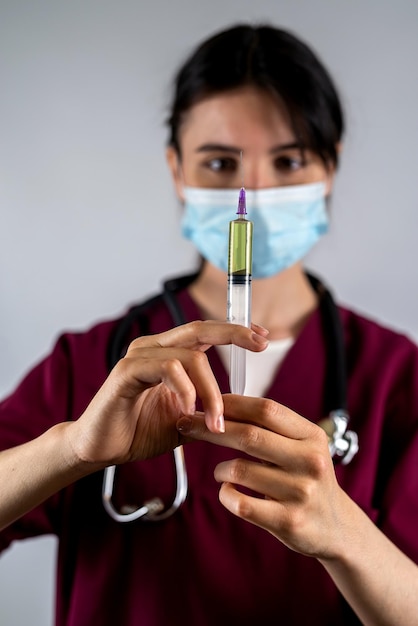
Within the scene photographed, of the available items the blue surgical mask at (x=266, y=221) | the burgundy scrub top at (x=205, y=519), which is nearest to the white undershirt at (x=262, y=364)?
the burgundy scrub top at (x=205, y=519)

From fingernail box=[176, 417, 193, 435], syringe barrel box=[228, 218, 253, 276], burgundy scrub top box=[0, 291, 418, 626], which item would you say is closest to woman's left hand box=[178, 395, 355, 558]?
fingernail box=[176, 417, 193, 435]

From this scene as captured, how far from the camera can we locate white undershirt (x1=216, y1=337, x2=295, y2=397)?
0.94 meters

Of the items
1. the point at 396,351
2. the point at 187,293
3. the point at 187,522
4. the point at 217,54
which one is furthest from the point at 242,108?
the point at 187,522

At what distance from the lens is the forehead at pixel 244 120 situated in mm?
901

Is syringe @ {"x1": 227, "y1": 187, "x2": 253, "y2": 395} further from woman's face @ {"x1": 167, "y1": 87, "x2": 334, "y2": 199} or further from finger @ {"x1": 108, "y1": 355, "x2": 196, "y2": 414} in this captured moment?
woman's face @ {"x1": 167, "y1": 87, "x2": 334, "y2": 199}

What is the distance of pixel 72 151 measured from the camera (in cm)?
121

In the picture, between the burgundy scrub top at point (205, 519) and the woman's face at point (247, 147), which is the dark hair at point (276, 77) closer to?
the woman's face at point (247, 147)

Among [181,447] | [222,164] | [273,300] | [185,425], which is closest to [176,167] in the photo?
[222,164]

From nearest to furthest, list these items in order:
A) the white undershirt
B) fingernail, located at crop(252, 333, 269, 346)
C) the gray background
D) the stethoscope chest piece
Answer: fingernail, located at crop(252, 333, 269, 346) → the stethoscope chest piece → the white undershirt → the gray background

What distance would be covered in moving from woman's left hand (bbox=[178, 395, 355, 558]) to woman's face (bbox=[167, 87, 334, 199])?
35 centimetres

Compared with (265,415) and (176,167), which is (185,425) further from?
(176,167)

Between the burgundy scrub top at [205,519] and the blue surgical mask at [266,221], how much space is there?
0.14 m

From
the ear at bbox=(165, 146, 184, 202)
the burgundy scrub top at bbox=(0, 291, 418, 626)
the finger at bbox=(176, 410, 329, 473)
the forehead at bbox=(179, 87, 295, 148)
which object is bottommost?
the burgundy scrub top at bbox=(0, 291, 418, 626)

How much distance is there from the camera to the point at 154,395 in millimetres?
647
